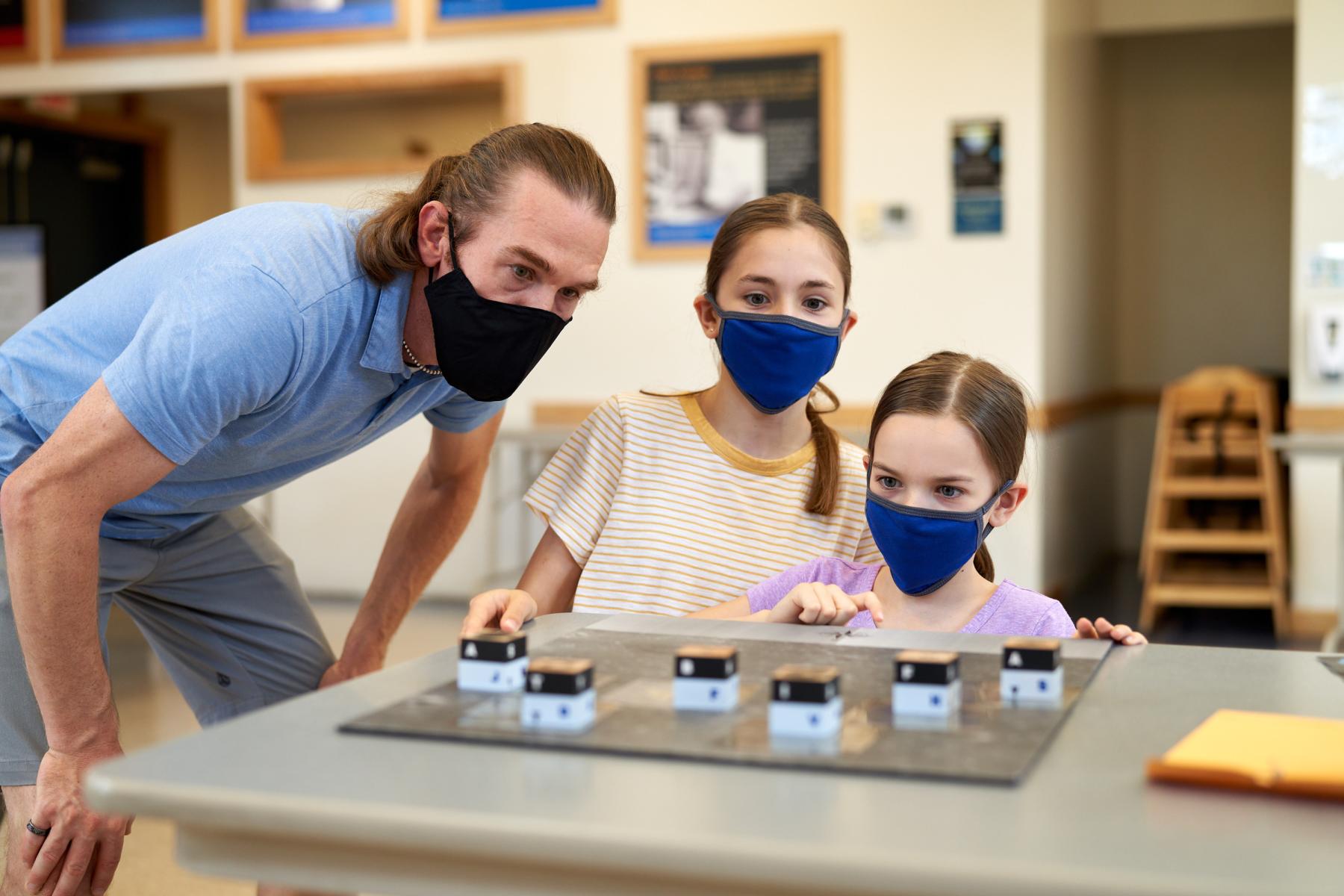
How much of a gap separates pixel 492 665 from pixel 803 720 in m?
0.25

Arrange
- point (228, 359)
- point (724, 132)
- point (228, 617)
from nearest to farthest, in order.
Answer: point (228, 359), point (228, 617), point (724, 132)

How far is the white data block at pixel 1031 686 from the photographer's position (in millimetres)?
984

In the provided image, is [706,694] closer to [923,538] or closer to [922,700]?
[922,700]

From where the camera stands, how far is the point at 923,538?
1.52 metres

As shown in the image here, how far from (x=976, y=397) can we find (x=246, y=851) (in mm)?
1055

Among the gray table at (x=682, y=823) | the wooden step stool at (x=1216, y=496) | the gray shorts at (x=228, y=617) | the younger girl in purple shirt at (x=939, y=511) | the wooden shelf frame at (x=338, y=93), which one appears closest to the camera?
the gray table at (x=682, y=823)

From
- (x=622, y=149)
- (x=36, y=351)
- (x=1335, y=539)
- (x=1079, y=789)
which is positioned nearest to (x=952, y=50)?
(x=622, y=149)

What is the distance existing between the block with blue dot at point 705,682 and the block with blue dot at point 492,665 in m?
0.12

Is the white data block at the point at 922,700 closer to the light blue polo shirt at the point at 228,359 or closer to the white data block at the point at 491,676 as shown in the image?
the white data block at the point at 491,676

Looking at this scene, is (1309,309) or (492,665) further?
(1309,309)

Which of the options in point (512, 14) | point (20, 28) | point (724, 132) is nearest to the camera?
point (724, 132)

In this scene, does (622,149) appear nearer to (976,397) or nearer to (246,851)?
(976,397)

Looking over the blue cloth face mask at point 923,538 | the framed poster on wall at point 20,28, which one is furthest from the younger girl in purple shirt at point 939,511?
Result: the framed poster on wall at point 20,28

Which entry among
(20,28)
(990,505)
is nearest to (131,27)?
(20,28)
